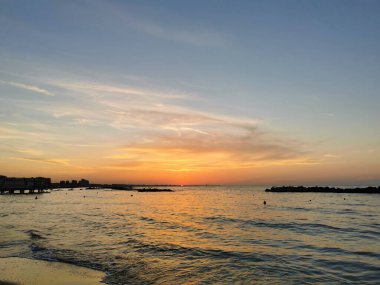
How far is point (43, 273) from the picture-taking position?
1477 cm

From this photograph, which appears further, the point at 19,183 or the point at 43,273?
the point at 19,183

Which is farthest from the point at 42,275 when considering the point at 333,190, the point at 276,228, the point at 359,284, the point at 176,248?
the point at 333,190

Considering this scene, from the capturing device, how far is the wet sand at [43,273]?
525 inches

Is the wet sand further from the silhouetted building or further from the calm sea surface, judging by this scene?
the silhouetted building

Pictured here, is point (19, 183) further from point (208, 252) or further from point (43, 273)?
point (43, 273)

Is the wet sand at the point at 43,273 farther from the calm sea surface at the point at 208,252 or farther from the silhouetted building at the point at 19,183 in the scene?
the silhouetted building at the point at 19,183

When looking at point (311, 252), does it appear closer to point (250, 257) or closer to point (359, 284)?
point (250, 257)

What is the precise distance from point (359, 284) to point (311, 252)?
674cm

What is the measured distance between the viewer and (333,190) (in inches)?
5433

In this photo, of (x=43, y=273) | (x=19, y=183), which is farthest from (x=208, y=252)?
(x=19, y=183)

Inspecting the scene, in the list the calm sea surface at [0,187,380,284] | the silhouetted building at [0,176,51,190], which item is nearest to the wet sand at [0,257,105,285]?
the calm sea surface at [0,187,380,284]

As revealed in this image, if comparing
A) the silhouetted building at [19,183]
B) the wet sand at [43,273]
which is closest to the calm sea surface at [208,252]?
the wet sand at [43,273]

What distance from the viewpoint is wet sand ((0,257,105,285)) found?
13328mm

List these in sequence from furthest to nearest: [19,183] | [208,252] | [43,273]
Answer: [19,183] → [208,252] → [43,273]
